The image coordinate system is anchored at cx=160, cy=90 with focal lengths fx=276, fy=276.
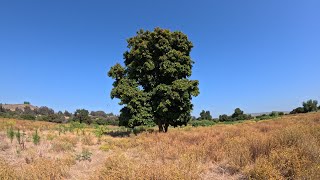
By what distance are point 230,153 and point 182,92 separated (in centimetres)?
1160

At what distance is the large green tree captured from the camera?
63.1ft

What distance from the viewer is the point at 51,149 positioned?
11.1 meters

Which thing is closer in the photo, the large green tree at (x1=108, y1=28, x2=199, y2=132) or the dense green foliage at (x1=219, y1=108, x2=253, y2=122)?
the large green tree at (x1=108, y1=28, x2=199, y2=132)

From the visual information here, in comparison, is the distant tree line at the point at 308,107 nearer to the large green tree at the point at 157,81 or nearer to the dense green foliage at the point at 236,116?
the dense green foliage at the point at 236,116

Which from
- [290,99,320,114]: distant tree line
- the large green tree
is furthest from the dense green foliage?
the large green tree

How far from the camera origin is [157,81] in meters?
20.7

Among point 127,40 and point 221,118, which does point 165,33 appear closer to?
point 127,40

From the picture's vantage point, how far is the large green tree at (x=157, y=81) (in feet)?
63.1

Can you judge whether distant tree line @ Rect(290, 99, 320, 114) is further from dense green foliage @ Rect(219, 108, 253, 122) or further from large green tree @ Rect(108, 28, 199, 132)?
large green tree @ Rect(108, 28, 199, 132)

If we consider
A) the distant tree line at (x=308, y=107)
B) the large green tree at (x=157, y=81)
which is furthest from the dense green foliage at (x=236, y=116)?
the large green tree at (x=157, y=81)

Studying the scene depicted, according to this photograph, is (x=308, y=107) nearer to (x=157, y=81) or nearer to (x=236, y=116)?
(x=236, y=116)

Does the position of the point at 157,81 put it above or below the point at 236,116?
above

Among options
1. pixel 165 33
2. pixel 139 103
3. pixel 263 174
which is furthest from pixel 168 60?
pixel 263 174

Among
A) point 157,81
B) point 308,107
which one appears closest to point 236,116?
point 308,107
